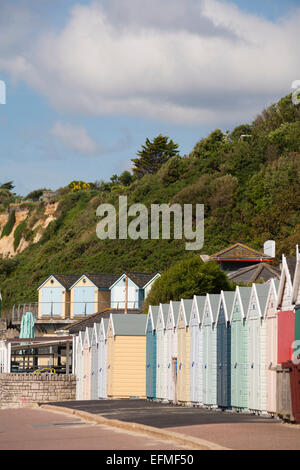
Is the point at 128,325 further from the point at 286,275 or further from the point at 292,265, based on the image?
the point at 286,275

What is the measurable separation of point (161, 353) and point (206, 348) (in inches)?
219

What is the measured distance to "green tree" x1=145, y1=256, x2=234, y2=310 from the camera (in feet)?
161

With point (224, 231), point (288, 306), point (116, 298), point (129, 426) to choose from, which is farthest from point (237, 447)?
point (224, 231)

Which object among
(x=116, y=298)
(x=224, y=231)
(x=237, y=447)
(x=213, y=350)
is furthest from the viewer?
(x=224, y=231)

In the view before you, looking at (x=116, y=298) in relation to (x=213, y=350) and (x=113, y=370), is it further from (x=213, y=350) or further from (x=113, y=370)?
(x=213, y=350)

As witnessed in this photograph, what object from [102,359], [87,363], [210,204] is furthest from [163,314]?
Answer: [210,204]

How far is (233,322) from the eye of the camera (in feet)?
83.9

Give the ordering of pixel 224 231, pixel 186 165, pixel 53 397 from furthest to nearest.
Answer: pixel 186 165, pixel 224 231, pixel 53 397

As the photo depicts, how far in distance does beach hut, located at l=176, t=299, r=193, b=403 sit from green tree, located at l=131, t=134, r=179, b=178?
330 ft

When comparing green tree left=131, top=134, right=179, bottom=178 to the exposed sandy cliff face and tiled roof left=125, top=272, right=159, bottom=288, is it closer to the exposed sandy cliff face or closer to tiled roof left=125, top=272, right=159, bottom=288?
the exposed sandy cliff face

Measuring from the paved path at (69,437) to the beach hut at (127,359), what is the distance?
1436 centimetres

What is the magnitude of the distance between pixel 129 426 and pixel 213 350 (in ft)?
32.0

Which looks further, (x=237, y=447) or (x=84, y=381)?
(x=84, y=381)

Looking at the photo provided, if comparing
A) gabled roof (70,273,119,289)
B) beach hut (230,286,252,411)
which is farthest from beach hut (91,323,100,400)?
gabled roof (70,273,119,289)
